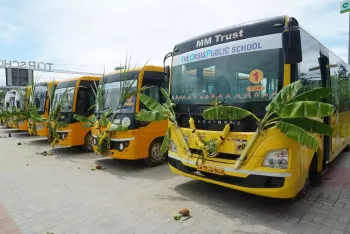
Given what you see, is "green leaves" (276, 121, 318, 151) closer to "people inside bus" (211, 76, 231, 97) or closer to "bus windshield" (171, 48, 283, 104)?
"bus windshield" (171, 48, 283, 104)

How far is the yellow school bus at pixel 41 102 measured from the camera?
37.0 feet

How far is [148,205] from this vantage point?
4656 mm

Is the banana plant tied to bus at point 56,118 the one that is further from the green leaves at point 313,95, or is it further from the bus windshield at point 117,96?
the green leaves at point 313,95

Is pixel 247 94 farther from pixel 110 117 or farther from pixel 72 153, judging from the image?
pixel 72 153

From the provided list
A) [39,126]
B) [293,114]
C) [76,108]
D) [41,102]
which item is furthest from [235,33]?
[41,102]

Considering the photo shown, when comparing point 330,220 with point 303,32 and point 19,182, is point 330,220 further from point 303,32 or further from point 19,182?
point 19,182

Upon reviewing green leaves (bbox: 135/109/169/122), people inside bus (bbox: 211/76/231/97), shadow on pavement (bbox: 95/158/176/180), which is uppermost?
people inside bus (bbox: 211/76/231/97)

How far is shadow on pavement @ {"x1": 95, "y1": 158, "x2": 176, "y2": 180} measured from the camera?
6605mm

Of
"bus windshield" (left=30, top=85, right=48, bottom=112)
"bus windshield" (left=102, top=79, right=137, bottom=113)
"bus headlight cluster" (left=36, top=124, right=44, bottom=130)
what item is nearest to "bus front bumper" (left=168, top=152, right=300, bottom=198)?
"bus windshield" (left=102, top=79, right=137, bottom=113)

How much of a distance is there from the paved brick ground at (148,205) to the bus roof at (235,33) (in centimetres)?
275

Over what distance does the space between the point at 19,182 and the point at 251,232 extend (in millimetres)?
5208

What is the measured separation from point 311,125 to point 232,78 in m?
1.35

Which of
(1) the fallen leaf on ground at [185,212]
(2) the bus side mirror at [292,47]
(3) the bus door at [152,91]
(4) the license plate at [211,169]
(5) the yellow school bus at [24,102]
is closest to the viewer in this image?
(2) the bus side mirror at [292,47]

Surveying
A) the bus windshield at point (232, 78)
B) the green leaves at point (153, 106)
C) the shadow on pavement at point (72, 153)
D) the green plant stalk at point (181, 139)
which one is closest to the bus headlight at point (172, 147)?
the green plant stalk at point (181, 139)
